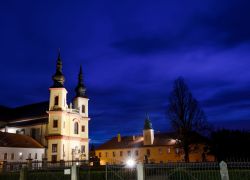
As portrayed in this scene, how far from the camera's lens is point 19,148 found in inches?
2224

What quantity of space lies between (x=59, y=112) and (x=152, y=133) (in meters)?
31.6

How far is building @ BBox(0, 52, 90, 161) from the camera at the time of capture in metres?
61.0

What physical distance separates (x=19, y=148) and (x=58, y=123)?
906 cm

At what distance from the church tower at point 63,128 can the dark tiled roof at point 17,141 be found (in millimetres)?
3338

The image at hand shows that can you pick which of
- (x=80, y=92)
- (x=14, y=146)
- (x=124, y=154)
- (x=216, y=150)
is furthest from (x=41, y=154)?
(x=216, y=150)

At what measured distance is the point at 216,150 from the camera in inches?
1391

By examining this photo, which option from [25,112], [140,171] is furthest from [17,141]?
[140,171]

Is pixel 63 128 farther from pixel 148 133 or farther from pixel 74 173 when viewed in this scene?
pixel 74 173

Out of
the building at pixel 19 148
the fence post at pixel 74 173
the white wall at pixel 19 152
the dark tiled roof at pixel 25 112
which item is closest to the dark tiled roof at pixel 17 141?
the building at pixel 19 148

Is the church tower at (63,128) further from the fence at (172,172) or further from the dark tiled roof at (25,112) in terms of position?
the fence at (172,172)

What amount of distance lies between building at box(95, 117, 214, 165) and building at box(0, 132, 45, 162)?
73.5 feet

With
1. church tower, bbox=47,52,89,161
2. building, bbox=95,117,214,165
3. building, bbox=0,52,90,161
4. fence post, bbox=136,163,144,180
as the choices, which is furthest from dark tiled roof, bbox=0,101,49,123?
fence post, bbox=136,163,144,180

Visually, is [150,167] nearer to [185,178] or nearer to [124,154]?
[185,178]

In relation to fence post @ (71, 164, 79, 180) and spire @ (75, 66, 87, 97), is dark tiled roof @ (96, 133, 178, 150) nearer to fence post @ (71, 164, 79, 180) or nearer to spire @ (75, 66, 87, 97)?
spire @ (75, 66, 87, 97)
